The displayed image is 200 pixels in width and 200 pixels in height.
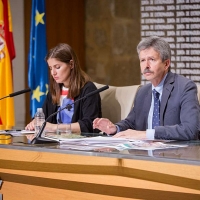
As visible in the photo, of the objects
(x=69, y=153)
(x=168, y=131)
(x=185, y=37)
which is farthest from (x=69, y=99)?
(x=185, y=37)

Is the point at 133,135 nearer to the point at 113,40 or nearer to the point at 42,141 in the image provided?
the point at 42,141

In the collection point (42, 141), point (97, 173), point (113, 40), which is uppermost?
point (113, 40)

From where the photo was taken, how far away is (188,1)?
5.68 metres

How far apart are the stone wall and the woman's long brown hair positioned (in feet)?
8.75

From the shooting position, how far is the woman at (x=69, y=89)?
364 centimetres

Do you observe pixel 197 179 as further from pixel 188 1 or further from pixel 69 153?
pixel 188 1

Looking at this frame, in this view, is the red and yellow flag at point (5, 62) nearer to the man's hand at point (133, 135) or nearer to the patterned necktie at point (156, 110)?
the patterned necktie at point (156, 110)

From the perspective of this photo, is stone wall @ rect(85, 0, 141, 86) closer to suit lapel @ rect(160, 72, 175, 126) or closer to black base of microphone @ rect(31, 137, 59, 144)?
suit lapel @ rect(160, 72, 175, 126)

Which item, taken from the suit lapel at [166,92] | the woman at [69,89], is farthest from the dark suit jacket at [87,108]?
the suit lapel at [166,92]

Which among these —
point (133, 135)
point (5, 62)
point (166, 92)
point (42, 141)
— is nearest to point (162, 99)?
point (166, 92)

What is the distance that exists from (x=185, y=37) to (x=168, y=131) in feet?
10.5

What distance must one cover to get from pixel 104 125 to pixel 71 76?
2.66 ft

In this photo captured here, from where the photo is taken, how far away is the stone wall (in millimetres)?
6355

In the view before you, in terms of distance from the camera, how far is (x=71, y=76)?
12.2 feet
